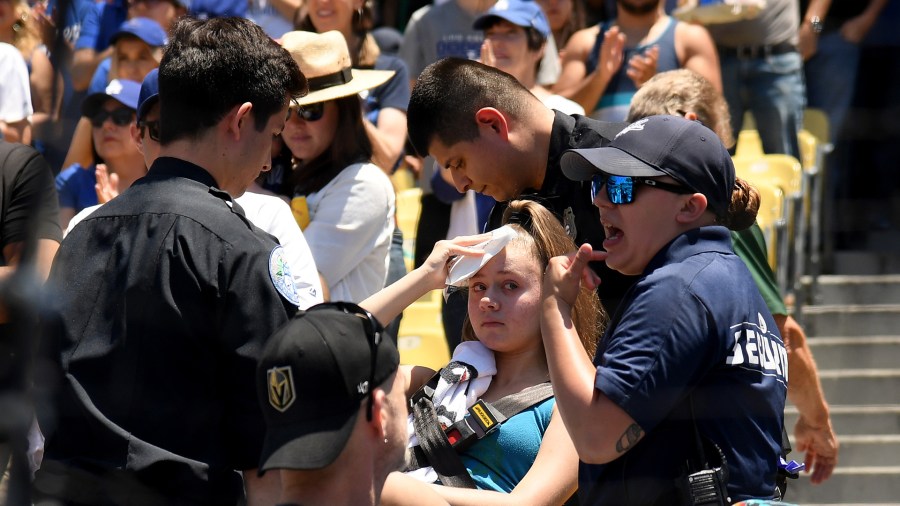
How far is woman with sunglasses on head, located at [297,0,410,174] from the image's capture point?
477cm

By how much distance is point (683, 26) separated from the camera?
5004 mm

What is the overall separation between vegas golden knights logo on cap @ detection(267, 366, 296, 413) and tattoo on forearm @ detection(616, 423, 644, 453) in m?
0.62

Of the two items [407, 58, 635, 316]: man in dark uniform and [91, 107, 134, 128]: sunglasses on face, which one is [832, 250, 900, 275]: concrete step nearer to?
[407, 58, 635, 316]: man in dark uniform

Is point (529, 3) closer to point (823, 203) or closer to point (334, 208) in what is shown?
point (334, 208)

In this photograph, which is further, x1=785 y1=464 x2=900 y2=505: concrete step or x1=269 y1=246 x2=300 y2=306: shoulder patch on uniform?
x1=785 y1=464 x2=900 y2=505: concrete step

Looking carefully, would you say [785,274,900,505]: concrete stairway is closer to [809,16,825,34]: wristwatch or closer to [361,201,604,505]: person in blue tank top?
[809,16,825,34]: wristwatch

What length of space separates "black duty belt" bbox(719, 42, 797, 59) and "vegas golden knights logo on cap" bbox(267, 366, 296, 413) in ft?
13.7

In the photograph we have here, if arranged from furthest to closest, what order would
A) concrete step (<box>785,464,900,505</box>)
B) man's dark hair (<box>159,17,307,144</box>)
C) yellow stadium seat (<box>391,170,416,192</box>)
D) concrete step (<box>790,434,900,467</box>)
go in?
yellow stadium seat (<box>391,170,416,192</box>) → concrete step (<box>790,434,900,467</box>) → concrete step (<box>785,464,900,505</box>) → man's dark hair (<box>159,17,307,144</box>)

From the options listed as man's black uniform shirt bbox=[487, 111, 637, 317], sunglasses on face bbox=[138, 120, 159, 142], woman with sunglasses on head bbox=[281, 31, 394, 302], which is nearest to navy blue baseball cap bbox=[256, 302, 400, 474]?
sunglasses on face bbox=[138, 120, 159, 142]

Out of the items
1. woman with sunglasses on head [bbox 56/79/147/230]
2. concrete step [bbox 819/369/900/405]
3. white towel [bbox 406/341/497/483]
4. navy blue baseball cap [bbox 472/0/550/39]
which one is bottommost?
concrete step [bbox 819/369/900/405]

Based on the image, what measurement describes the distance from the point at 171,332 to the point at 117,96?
2140 millimetres

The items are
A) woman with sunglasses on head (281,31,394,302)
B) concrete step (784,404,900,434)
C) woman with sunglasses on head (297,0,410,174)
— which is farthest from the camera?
concrete step (784,404,900,434)

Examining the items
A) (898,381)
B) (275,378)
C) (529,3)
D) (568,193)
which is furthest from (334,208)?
(898,381)

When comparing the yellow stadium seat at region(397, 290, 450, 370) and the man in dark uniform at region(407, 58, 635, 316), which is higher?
the man in dark uniform at region(407, 58, 635, 316)
